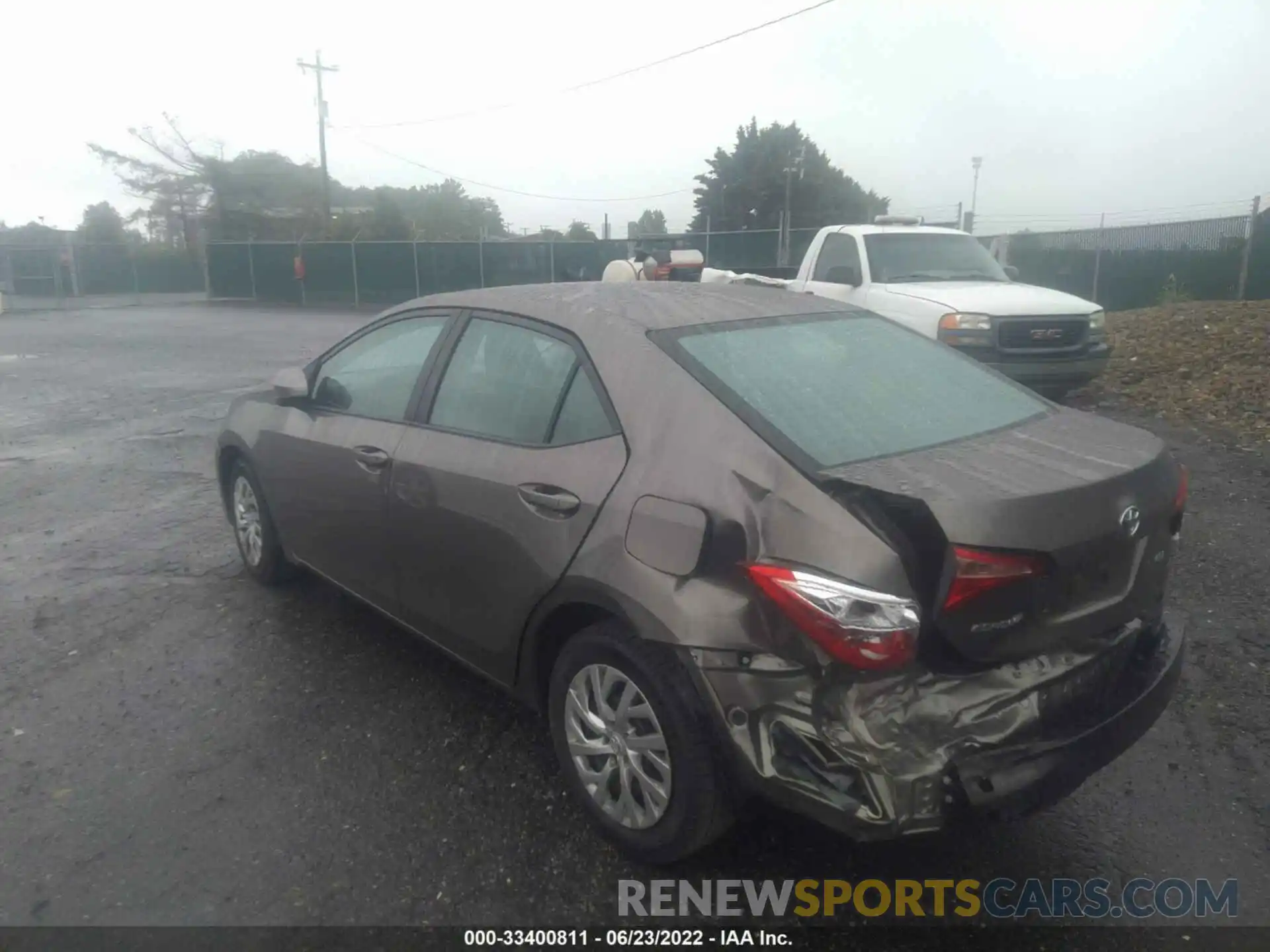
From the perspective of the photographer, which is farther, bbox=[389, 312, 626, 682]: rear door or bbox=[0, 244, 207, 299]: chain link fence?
bbox=[0, 244, 207, 299]: chain link fence

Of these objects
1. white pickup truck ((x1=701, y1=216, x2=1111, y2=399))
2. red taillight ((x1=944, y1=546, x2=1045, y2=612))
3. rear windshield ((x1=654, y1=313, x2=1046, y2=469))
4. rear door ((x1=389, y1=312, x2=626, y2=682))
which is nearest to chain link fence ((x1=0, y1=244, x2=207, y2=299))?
white pickup truck ((x1=701, y1=216, x2=1111, y2=399))

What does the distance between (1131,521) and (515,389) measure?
1977 mm

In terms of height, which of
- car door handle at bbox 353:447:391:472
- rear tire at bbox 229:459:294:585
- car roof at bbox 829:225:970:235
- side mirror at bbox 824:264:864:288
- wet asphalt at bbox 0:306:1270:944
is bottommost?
wet asphalt at bbox 0:306:1270:944

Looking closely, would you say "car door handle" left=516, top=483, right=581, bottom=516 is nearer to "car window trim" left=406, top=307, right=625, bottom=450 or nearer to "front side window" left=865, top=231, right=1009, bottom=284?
"car window trim" left=406, top=307, right=625, bottom=450

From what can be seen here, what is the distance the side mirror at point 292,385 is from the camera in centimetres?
456

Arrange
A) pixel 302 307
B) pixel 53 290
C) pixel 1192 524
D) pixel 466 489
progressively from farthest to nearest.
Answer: pixel 53 290
pixel 302 307
pixel 1192 524
pixel 466 489

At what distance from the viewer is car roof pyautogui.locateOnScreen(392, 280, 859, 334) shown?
133 inches

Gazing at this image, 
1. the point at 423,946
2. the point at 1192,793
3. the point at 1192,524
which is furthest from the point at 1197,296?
the point at 423,946

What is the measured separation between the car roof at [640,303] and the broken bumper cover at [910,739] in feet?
4.16

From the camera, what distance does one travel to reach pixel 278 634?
4.64 meters

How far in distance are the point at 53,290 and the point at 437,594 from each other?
44342mm

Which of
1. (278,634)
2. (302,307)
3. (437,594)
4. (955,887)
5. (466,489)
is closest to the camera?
(955,887)

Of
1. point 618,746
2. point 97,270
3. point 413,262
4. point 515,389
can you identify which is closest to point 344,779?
point 618,746

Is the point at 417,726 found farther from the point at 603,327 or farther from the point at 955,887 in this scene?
the point at 955,887
